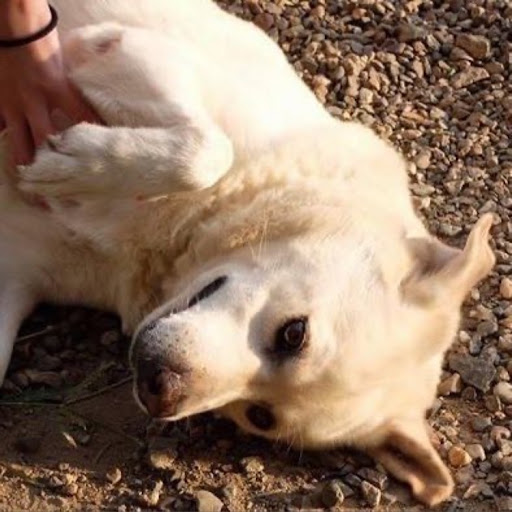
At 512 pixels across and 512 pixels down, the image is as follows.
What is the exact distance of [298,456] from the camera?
405cm

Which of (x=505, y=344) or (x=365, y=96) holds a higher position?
(x=365, y=96)

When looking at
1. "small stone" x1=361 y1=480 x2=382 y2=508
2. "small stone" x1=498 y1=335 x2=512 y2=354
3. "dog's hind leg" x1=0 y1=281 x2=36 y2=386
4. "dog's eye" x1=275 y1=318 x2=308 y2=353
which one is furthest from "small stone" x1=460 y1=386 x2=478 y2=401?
"dog's hind leg" x1=0 y1=281 x2=36 y2=386

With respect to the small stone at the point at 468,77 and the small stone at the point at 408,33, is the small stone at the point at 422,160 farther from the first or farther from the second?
the small stone at the point at 408,33

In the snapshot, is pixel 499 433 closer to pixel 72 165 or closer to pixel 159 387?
pixel 159 387

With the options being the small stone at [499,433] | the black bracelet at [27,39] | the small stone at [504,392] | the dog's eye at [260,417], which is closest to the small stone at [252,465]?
the dog's eye at [260,417]

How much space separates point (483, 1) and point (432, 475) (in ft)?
9.66

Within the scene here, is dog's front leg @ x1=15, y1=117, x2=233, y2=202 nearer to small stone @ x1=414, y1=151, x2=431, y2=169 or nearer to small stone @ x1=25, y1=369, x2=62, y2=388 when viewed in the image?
small stone @ x1=25, y1=369, x2=62, y2=388

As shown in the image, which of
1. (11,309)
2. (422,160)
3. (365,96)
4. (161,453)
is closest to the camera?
(161,453)

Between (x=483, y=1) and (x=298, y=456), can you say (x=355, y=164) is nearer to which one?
(x=298, y=456)

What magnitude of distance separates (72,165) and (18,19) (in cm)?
54

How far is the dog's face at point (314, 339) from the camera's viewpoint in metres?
3.58

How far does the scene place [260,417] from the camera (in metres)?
3.91

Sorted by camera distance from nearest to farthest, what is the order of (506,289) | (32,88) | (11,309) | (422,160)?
(32,88)
(11,309)
(506,289)
(422,160)

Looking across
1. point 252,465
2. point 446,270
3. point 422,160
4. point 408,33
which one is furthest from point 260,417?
point 408,33
